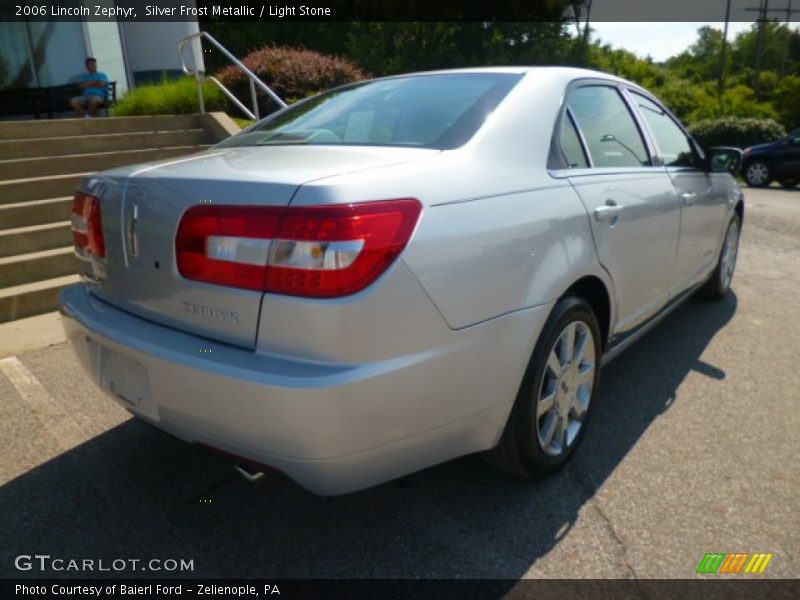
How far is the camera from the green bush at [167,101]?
9.26 m

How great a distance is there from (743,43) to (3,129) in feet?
319

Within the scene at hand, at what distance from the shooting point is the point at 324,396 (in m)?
1.65

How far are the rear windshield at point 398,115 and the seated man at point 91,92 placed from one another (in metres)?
9.18

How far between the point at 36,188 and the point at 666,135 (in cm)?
542

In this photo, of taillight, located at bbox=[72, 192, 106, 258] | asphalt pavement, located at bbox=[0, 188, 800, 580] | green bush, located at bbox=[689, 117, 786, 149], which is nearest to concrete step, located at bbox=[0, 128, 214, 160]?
asphalt pavement, located at bbox=[0, 188, 800, 580]

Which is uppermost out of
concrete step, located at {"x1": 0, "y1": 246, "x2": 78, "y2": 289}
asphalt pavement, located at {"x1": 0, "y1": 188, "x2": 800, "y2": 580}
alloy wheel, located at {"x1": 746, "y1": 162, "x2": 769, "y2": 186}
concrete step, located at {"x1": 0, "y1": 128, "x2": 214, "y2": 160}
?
concrete step, located at {"x1": 0, "y1": 128, "x2": 214, "y2": 160}

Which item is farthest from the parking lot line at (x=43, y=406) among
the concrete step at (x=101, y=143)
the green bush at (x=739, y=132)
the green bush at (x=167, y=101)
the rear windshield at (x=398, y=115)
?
the green bush at (x=739, y=132)

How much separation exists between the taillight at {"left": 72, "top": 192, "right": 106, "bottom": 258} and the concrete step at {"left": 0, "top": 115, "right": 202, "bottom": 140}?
5563 millimetres

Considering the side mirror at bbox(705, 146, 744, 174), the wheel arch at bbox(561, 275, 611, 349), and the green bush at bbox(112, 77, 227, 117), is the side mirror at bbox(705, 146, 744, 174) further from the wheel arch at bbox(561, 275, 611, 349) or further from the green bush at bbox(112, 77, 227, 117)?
the green bush at bbox(112, 77, 227, 117)

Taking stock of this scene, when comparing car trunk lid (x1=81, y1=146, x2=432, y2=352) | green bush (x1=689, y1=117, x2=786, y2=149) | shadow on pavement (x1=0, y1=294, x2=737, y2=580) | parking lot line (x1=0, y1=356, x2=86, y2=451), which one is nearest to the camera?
car trunk lid (x1=81, y1=146, x2=432, y2=352)

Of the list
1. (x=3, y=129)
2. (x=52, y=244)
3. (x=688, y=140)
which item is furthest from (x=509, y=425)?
(x=3, y=129)

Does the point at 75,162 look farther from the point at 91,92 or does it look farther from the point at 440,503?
the point at 440,503

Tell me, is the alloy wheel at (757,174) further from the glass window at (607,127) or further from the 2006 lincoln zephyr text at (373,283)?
the 2006 lincoln zephyr text at (373,283)

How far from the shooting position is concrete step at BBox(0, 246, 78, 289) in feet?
15.6
